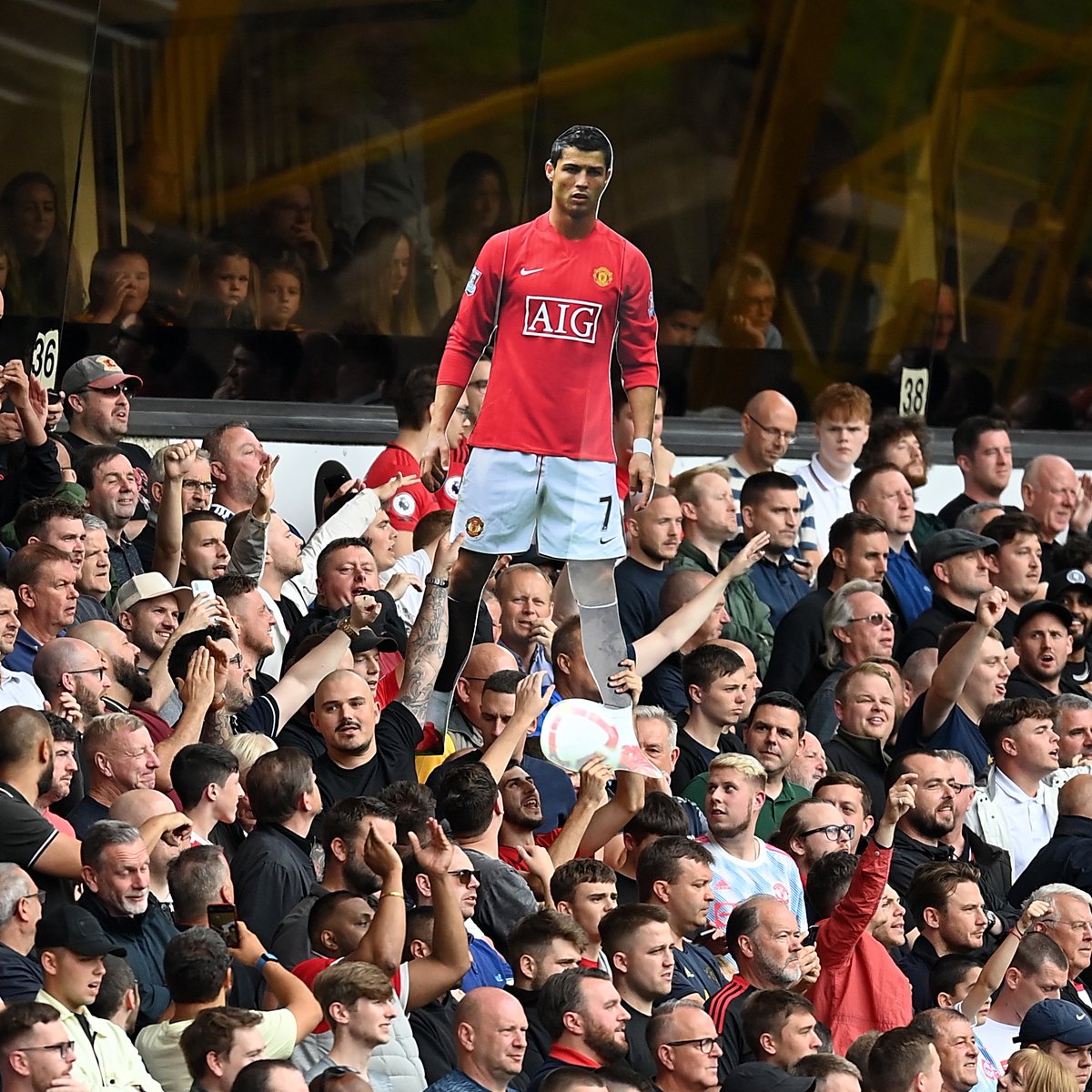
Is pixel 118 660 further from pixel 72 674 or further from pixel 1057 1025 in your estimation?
pixel 1057 1025

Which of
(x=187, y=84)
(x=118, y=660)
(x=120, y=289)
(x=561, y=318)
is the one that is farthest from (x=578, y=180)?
(x=187, y=84)

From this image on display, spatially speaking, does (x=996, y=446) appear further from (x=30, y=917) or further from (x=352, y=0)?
(x=30, y=917)

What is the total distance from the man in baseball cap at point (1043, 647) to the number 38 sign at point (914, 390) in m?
4.60

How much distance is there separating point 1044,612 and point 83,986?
5.97 m

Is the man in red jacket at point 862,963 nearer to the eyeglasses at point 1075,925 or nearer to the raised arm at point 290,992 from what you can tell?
the eyeglasses at point 1075,925

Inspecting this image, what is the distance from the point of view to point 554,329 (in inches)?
394

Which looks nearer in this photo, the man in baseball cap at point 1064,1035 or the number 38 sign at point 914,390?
the man in baseball cap at point 1064,1035

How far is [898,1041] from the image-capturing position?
927cm

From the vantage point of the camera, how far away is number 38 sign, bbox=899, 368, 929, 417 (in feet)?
56.6

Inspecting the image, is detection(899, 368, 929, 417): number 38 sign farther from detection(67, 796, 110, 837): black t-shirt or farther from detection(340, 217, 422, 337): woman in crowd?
detection(67, 796, 110, 837): black t-shirt

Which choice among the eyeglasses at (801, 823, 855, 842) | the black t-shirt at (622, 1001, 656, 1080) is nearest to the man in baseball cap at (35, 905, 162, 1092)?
the black t-shirt at (622, 1001, 656, 1080)

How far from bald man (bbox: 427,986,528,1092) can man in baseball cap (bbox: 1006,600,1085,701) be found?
4.72m

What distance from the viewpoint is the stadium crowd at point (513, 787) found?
8.48 metres

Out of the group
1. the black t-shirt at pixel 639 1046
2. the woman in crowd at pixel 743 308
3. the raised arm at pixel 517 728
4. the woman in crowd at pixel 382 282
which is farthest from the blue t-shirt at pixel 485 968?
the woman in crowd at pixel 743 308
